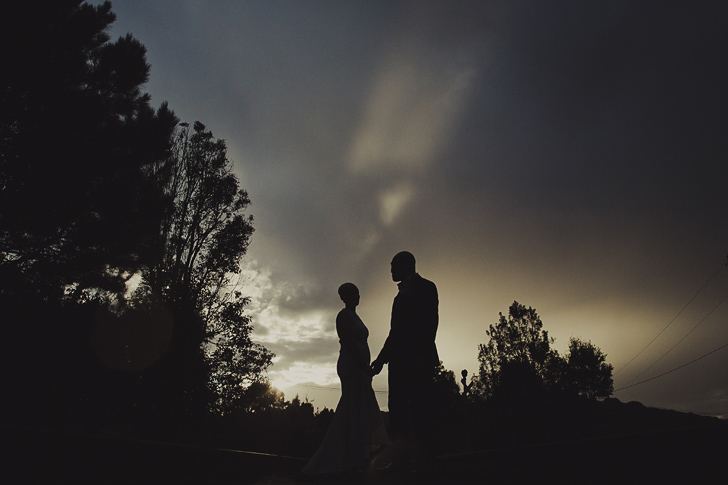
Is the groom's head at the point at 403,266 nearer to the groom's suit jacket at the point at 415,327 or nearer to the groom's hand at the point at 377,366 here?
the groom's suit jacket at the point at 415,327

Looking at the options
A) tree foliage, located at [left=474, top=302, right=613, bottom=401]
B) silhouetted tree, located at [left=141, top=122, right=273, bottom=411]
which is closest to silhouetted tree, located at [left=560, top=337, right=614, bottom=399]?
tree foliage, located at [left=474, top=302, right=613, bottom=401]

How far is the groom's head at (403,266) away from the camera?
450 cm

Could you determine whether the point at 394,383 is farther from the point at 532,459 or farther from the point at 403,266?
the point at 532,459

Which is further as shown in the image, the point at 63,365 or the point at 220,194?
the point at 220,194

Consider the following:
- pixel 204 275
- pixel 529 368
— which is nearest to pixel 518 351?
pixel 529 368

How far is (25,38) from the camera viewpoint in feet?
28.7

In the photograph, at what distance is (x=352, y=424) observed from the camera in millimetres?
4996

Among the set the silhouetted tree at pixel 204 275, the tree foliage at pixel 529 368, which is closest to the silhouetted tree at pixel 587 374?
the tree foliage at pixel 529 368

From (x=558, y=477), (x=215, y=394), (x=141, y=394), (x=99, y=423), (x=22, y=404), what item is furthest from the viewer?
(x=215, y=394)

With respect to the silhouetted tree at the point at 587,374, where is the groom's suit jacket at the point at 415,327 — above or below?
below

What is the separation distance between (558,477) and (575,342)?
60.6m

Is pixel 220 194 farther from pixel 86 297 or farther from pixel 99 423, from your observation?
pixel 99 423

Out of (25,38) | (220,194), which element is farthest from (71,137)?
(220,194)

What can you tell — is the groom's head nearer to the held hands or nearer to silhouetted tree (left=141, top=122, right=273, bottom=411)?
the held hands
